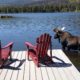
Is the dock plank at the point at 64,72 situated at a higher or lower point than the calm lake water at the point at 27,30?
higher

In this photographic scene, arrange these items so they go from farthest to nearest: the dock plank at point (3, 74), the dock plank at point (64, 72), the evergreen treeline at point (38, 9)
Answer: the evergreen treeline at point (38, 9), the dock plank at point (3, 74), the dock plank at point (64, 72)

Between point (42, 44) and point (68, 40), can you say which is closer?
point (42, 44)

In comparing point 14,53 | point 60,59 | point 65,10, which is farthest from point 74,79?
point 65,10

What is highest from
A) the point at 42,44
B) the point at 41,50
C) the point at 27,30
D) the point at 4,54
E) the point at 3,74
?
the point at 42,44

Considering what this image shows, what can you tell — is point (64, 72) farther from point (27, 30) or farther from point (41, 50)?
point (27, 30)

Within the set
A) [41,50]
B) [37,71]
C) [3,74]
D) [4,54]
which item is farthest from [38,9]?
[3,74]

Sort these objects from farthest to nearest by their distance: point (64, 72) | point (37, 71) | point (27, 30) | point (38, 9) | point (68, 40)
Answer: point (38, 9), point (27, 30), point (68, 40), point (37, 71), point (64, 72)

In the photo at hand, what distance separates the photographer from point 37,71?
431 inches

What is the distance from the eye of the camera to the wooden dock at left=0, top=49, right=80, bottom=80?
10.2 meters

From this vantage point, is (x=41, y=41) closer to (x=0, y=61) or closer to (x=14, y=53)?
(x=0, y=61)

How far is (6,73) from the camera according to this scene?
423 inches

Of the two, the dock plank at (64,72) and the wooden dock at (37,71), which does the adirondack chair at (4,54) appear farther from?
the dock plank at (64,72)

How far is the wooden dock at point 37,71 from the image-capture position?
10.2 metres

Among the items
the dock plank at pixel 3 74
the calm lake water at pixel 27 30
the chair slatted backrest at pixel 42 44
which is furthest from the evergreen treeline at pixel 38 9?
the dock plank at pixel 3 74
